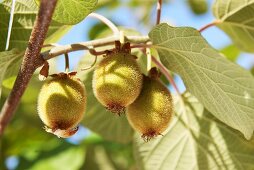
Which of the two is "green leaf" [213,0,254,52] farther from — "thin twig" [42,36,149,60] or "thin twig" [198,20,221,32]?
"thin twig" [42,36,149,60]

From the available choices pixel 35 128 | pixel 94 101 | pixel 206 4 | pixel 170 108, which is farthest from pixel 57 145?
pixel 206 4

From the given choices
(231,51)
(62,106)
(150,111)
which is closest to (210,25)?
(150,111)

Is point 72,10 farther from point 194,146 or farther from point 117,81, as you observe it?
point 194,146

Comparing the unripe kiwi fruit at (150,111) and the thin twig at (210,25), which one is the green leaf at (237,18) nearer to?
the thin twig at (210,25)

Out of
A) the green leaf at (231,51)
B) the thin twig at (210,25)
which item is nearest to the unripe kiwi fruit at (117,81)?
the thin twig at (210,25)

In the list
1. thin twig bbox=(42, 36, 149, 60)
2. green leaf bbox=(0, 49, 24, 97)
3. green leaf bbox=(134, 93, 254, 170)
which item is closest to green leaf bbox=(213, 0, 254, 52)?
green leaf bbox=(134, 93, 254, 170)

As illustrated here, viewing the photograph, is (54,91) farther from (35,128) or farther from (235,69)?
(35,128)
